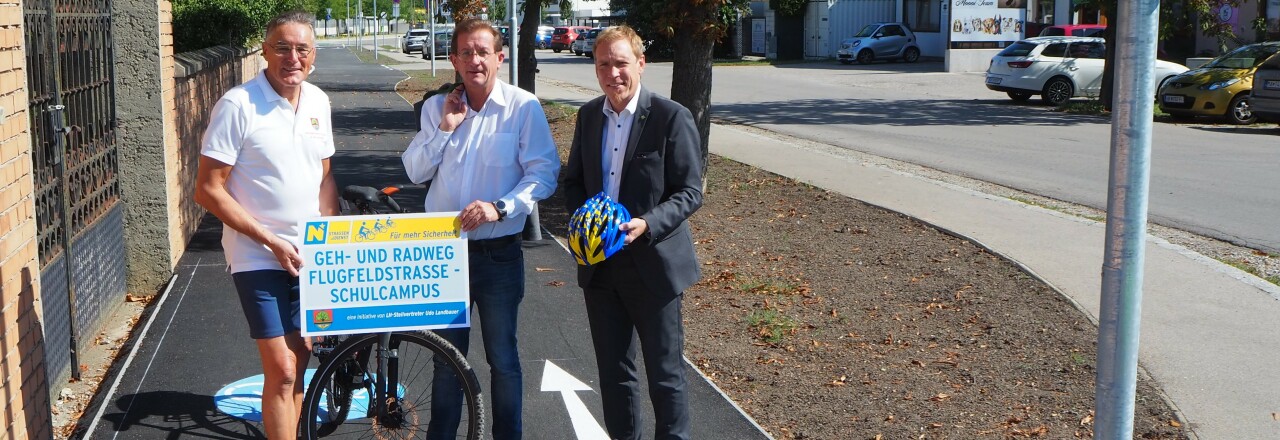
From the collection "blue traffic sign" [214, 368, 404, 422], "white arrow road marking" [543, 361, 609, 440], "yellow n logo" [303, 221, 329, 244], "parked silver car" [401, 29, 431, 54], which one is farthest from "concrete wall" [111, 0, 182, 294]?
"parked silver car" [401, 29, 431, 54]

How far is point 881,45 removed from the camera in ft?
142

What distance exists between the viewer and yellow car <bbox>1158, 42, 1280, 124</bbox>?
20.0m

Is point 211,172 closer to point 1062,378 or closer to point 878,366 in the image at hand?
point 878,366

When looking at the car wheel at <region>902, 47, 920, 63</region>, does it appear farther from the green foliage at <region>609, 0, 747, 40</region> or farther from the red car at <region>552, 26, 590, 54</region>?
the green foliage at <region>609, 0, 747, 40</region>

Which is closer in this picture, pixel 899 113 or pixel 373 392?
pixel 373 392

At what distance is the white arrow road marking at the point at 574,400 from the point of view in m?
5.00

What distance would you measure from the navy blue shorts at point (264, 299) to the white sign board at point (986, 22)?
3601cm

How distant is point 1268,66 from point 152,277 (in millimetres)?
17992

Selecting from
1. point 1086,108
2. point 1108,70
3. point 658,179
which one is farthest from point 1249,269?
point 1108,70

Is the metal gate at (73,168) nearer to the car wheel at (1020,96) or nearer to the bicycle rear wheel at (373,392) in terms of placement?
the bicycle rear wheel at (373,392)

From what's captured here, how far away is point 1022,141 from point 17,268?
1532 cm

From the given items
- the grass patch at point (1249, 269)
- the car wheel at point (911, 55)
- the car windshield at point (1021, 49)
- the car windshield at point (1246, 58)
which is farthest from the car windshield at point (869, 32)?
the grass patch at point (1249, 269)

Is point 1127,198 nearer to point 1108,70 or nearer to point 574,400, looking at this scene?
point 574,400

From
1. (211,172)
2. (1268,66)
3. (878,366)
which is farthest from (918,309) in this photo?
(1268,66)
